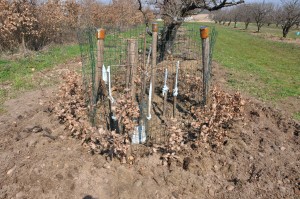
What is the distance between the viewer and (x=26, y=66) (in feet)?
28.5

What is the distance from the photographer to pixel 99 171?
3338mm

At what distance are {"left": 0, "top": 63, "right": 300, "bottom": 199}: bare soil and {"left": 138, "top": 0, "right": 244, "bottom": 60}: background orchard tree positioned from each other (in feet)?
17.8

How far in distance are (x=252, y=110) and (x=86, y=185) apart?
11.5ft

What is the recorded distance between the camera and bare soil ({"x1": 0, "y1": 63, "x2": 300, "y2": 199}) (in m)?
3.12

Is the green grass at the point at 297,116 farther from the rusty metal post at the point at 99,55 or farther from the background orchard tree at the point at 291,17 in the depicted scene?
the background orchard tree at the point at 291,17

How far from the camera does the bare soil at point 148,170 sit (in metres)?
3.12

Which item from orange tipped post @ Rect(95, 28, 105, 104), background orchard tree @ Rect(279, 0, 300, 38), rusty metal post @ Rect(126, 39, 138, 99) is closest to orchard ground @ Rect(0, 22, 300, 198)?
orange tipped post @ Rect(95, 28, 105, 104)

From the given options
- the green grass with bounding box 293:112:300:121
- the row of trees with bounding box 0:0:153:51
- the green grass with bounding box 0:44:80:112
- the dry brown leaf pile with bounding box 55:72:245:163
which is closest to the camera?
the dry brown leaf pile with bounding box 55:72:245:163

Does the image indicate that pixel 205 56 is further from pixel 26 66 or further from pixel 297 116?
pixel 26 66

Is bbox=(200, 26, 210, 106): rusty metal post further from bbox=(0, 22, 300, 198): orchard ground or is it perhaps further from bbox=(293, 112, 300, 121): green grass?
bbox=(293, 112, 300, 121): green grass

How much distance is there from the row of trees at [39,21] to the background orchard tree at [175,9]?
2.21 meters

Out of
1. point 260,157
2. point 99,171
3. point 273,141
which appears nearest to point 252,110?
point 273,141

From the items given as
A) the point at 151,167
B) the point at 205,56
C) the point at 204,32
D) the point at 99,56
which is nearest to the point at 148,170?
the point at 151,167

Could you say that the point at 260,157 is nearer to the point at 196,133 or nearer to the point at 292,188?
the point at 292,188
